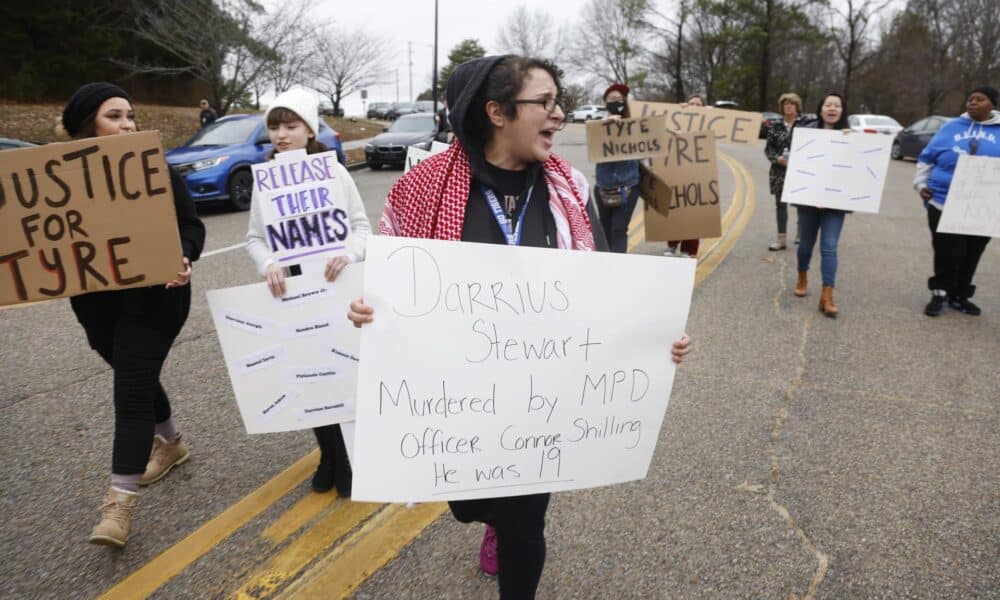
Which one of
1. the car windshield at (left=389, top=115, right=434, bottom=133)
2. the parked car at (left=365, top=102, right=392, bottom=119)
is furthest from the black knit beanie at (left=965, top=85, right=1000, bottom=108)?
the parked car at (left=365, top=102, right=392, bottom=119)

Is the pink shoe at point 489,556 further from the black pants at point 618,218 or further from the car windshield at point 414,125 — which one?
the car windshield at point 414,125

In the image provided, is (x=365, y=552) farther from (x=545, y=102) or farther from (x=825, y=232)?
Result: (x=825, y=232)

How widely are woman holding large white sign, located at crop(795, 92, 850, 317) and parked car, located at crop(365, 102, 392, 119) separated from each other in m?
49.6

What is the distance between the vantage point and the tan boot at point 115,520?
2395mm

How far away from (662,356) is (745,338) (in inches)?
127

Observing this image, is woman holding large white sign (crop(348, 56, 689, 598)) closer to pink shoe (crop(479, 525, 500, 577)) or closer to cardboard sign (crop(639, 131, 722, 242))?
pink shoe (crop(479, 525, 500, 577))

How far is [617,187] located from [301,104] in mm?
3538

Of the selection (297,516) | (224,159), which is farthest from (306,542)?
(224,159)

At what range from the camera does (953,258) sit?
5258 millimetres

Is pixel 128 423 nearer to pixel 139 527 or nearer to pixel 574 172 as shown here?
pixel 139 527

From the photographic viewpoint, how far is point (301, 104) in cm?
274

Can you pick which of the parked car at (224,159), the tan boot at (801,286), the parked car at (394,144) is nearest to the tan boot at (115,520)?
the tan boot at (801,286)

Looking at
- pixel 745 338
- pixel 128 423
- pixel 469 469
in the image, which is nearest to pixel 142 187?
pixel 128 423

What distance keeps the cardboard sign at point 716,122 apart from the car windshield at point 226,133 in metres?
7.89
